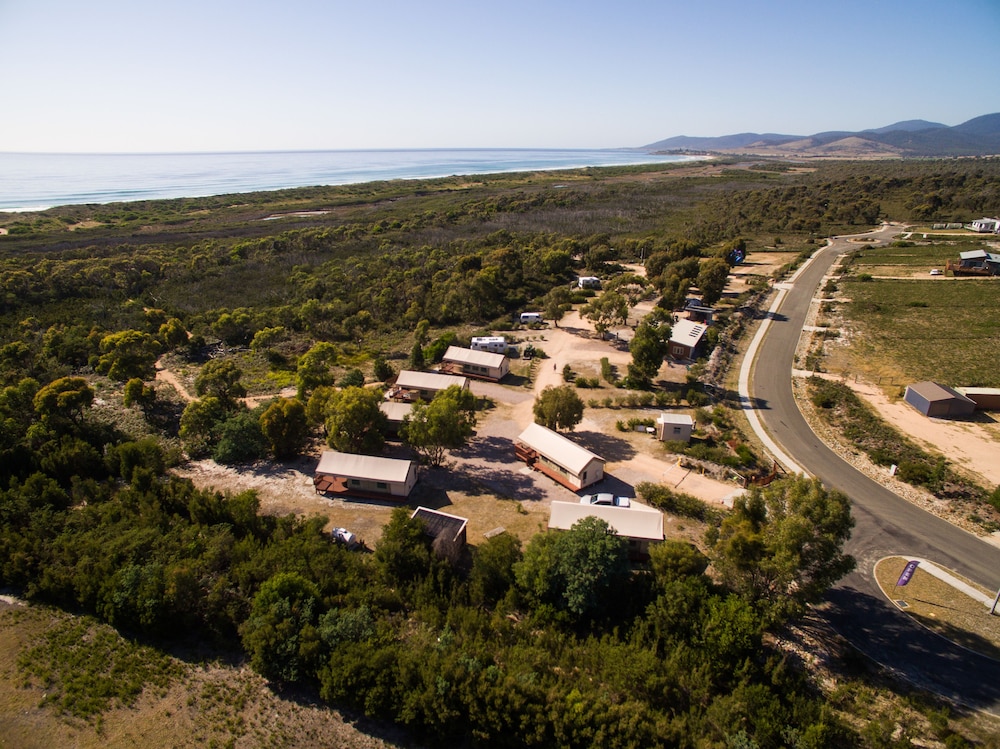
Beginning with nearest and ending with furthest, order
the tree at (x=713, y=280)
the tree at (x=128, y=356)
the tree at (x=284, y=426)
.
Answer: the tree at (x=284, y=426), the tree at (x=128, y=356), the tree at (x=713, y=280)

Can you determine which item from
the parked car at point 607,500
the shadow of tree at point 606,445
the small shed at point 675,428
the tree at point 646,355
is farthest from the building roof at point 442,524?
the tree at point 646,355

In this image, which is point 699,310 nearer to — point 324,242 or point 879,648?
point 879,648

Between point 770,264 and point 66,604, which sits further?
point 770,264

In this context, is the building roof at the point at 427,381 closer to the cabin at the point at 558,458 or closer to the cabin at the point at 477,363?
the cabin at the point at 477,363

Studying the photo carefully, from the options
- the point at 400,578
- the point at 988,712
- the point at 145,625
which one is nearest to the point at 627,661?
the point at 400,578

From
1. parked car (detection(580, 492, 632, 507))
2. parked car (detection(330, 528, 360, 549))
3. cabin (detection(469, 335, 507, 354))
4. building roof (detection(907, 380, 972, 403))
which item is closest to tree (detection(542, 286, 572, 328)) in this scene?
cabin (detection(469, 335, 507, 354))

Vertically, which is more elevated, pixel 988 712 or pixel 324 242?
pixel 324 242

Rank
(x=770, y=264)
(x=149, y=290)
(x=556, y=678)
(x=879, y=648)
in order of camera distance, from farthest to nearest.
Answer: (x=770, y=264), (x=149, y=290), (x=879, y=648), (x=556, y=678)

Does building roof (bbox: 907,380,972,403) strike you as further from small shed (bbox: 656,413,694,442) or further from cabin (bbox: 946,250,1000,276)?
cabin (bbox: 946,250,1000,276)

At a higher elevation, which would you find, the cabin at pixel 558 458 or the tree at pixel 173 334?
the tree at pixel 173 334
